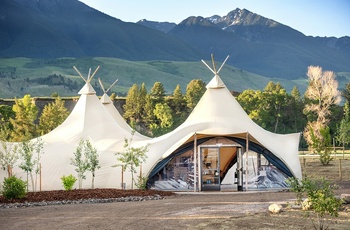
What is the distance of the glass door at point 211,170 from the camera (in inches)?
1154

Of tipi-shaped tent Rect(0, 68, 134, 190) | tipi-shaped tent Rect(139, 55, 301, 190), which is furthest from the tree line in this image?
tipi-shaped tent Rect(139, 55, 301, 190)

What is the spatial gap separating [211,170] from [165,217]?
13.4 metres

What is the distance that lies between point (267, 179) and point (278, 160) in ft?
3.52

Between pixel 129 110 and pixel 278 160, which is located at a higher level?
pixel 129 110

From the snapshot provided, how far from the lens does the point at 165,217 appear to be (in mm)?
16094

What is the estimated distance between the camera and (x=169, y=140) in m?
30.0

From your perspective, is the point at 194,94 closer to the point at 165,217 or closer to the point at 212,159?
the point at 212,159

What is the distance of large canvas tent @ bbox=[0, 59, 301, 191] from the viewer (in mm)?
29203

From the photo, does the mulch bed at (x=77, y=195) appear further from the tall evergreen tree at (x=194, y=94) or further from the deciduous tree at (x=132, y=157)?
the tall evergreen tree at (x=194, y=94)

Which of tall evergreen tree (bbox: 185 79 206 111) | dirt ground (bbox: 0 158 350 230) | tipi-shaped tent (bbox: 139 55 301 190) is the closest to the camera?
dirt ground (bbox: 0 158 350 230)

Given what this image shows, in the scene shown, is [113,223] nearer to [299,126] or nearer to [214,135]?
[214,135]

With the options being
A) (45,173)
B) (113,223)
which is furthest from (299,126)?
(113,223)

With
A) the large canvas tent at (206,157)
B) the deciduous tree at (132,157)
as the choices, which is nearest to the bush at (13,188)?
the deciduous tree at (132,157)

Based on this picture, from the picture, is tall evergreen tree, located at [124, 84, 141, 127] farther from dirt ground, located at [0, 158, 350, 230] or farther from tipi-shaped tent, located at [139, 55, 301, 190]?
dirt ground, located at [0, 158, 350, 230]
